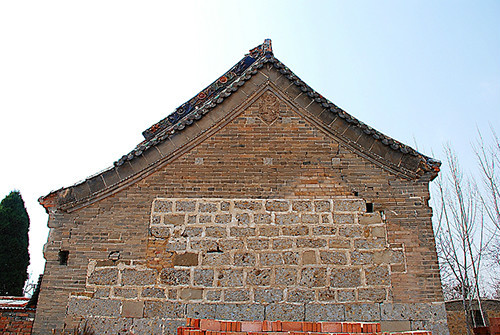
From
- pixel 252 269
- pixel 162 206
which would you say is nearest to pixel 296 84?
pixel 162 206

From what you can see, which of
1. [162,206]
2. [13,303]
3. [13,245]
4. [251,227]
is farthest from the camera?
[13,245]

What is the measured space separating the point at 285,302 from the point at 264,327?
1.13m

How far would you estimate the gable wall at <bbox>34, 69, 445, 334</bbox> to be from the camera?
22.5 ft

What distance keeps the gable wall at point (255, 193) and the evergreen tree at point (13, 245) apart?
492 inches

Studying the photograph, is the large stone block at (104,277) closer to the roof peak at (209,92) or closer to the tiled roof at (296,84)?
the tiled roof at (296,84)

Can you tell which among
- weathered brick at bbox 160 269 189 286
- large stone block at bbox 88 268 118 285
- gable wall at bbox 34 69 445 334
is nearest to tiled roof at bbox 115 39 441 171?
gable wall at bbox 34 69 445 334

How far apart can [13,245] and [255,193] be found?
50.4 ft

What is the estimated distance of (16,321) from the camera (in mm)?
6984

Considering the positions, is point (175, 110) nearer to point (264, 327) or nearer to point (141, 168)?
point (141, 168)

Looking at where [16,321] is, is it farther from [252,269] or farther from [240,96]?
[240,96]

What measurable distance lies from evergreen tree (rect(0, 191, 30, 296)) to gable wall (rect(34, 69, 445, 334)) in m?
12.5

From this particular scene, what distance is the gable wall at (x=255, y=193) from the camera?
6863 millimetres

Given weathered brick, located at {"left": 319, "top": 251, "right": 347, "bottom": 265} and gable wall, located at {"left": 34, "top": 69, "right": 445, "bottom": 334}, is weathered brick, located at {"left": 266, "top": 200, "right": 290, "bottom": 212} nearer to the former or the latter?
gable wall, located at {"left": 34, "top": 69, "right": 445, "bottom": 334}

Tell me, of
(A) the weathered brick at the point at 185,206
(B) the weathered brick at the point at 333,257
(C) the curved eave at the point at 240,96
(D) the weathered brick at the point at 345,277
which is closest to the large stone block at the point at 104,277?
(C) the curved eave at the point at 240,96
